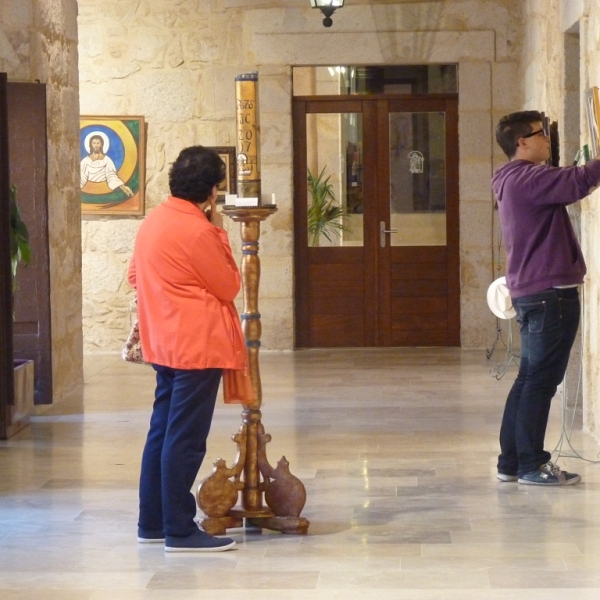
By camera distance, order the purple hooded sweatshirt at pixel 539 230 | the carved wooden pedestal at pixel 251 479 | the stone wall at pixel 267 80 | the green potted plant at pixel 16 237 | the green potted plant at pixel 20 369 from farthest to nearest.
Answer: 1. the stone wall at pixel 267 80
2. the green potted plant at pixel 16 237
3. the green potted plant at pixel 20 369
4. the purple hooded sweatshirt at pixel 539 230
5. the carved wooden pedestal at pixel 251 479

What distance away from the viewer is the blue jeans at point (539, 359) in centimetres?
486

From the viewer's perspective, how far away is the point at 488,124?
1024 centimetres

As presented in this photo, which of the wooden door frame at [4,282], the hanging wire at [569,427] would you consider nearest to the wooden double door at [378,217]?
the hanging wire at [569,427]

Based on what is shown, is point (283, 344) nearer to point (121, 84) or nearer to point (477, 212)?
point (477, 212)

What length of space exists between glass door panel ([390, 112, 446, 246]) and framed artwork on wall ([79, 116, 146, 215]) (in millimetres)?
2223

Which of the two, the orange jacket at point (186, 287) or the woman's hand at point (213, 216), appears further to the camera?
the woman's hand at point (213, 216)

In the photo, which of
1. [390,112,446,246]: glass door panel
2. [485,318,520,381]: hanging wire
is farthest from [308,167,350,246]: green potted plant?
[485,318,520,381]: hanging wire

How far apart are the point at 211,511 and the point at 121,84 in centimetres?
693

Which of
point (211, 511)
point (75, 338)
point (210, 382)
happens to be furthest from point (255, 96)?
point (75, 338)

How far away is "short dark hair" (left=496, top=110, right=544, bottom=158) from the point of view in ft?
16.2

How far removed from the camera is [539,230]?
483cm

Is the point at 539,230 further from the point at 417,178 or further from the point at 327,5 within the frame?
the point at 417,178

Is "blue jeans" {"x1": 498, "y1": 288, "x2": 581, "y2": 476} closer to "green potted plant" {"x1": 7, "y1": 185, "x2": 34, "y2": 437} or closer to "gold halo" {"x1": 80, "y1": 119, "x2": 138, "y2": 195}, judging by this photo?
"green potted plant" {"x1": 7, "y1": 185, "x2": 34, "y2": 437}

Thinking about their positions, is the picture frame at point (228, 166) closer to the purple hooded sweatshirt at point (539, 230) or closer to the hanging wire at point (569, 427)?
the hanging wire at point (569, 427)
